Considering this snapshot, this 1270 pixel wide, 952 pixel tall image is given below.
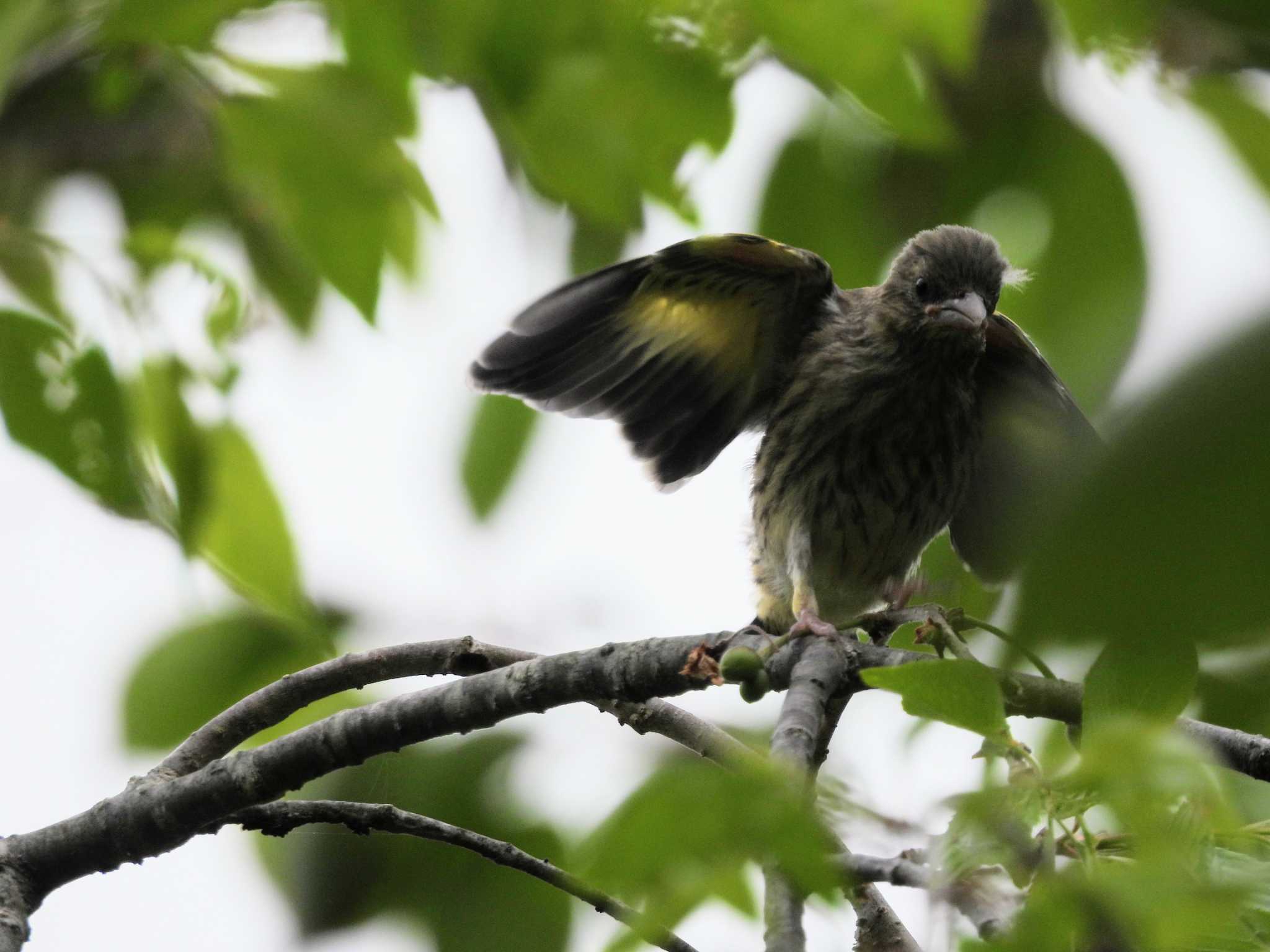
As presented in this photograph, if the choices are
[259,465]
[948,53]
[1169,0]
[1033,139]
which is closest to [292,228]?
[259,465]

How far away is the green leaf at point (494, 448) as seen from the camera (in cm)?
321

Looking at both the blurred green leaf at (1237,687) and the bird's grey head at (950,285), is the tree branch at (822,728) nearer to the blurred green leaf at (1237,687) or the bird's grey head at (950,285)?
the blurred green leaf at (1237,687)

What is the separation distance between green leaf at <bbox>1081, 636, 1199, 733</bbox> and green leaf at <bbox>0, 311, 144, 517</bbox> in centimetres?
177

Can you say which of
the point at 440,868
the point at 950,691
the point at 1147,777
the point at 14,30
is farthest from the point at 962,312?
the point at 1147,777

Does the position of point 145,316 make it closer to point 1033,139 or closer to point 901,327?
point 1033,139

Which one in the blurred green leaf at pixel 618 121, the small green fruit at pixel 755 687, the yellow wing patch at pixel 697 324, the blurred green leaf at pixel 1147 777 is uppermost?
the yellow wing patch at pixel 697 324

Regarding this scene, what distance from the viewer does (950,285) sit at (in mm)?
4688

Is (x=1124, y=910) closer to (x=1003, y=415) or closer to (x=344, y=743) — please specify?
(x=344, y=743)

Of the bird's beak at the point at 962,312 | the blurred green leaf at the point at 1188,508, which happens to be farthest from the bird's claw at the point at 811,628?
the blurred green leaf at the point at 1188,508

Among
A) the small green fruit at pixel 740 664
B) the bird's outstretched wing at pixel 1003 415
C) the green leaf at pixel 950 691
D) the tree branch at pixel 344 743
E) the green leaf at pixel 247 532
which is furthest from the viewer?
the bird's outstretched wing at pixel 1003 415

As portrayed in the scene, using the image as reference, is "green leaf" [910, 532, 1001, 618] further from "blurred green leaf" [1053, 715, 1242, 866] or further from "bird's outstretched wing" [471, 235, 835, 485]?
"bird's outstretched wing" [471, 235, 835, 485]

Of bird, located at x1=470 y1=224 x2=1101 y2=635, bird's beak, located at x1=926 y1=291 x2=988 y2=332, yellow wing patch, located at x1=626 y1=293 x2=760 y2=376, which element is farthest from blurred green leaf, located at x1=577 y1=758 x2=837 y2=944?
yellow wing patch, located at x1=626 y1=293 x2=760 y2=376

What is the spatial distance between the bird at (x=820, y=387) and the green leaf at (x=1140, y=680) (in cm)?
306

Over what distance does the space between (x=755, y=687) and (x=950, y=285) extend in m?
2.56
